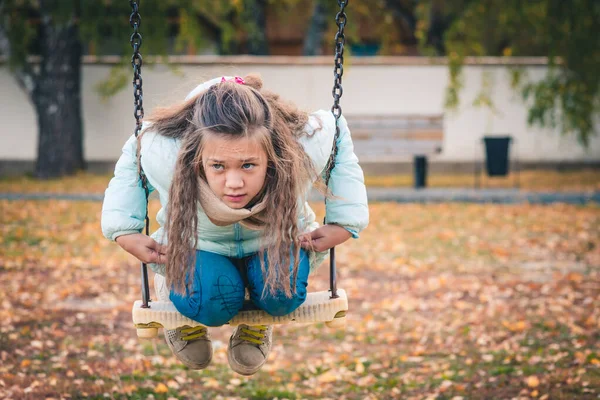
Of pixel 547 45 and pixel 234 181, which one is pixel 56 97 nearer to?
pixel 547 45

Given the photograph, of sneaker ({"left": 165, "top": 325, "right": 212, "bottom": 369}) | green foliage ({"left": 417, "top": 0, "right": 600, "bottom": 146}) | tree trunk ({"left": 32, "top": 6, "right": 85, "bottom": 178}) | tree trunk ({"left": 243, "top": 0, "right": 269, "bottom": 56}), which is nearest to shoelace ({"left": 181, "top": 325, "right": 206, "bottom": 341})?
sneaker ({"left": 165, "top": 325, "right": 212, "bottom": 369})

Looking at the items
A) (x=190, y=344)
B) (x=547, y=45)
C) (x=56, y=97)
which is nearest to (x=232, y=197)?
(x=190, y=344)

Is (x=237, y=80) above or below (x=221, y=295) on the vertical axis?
above

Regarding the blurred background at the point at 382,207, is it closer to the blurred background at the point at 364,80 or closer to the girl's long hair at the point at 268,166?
the blurred background at the point at 364,80

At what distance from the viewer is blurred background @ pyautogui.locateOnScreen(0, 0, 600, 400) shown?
448cm

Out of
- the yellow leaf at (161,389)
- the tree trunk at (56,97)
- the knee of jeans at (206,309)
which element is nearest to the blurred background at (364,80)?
the tree trunk at (56,97)

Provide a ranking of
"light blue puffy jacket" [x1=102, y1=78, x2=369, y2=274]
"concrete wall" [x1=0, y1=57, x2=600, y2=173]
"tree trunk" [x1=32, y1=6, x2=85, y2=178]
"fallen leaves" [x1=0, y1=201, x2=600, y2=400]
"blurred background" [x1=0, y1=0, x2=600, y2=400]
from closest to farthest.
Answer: "light blue puffy jacket" [x1=102, y1=78, x2=369, y2=274], "fallen leaves" [x1=0, y1=201, x2=600, y2=400], "blurred background" [x1=0, y1=0, x2=600, y2=400], "tree trunk" [x1=32, y1=6, x2=85, y2=178], "concrete wall" [x1=0, y1=57, x2=600, y2=173]

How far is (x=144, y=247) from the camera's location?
305 cm

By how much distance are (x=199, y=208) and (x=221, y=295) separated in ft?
1.03

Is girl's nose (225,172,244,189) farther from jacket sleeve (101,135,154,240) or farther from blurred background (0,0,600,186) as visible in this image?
blurred background (0,0,600,186)

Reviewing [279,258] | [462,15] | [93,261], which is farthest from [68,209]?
[279,258]

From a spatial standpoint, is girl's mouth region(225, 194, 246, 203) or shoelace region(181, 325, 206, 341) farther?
Result: shoelace region(181, 325, 206, 341)

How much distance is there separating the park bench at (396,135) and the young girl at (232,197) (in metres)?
8.77

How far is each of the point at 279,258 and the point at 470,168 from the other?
12.0 m
